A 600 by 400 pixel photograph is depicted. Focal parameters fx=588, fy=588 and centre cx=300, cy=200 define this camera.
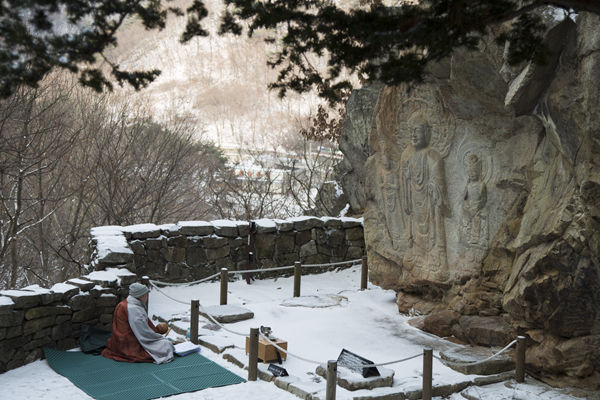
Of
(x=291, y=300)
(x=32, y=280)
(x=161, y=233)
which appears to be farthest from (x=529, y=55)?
(x=32, y=280)

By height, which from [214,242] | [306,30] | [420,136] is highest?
[306,30]

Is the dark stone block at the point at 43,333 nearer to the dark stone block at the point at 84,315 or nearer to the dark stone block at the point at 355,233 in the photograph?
the dark stone block at the point at 84,315

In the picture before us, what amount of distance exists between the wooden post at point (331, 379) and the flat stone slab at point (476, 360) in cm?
180

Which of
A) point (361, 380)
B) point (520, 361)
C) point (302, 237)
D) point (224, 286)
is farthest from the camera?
point (302, 237)

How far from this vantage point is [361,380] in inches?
245

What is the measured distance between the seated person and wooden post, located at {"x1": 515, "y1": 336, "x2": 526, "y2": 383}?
397cm

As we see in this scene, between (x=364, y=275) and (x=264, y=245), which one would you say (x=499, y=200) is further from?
(x=264, y=245)

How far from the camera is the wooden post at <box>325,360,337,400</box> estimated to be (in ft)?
18.4

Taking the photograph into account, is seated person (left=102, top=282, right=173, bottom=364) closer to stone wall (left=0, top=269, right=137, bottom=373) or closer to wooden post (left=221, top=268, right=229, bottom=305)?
stone wall (left=0, top=269, right=137, bottom=373)

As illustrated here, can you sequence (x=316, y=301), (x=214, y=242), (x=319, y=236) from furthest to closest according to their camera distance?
1. (x=319, y=236)
2. (x=214, y=242)
3. (x=316, y=301)

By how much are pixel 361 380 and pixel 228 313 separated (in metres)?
3.04

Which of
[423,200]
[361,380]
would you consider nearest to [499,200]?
[423,200]

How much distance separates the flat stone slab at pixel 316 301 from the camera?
31.5ft

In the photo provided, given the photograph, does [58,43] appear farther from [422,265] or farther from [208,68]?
[208,68]
